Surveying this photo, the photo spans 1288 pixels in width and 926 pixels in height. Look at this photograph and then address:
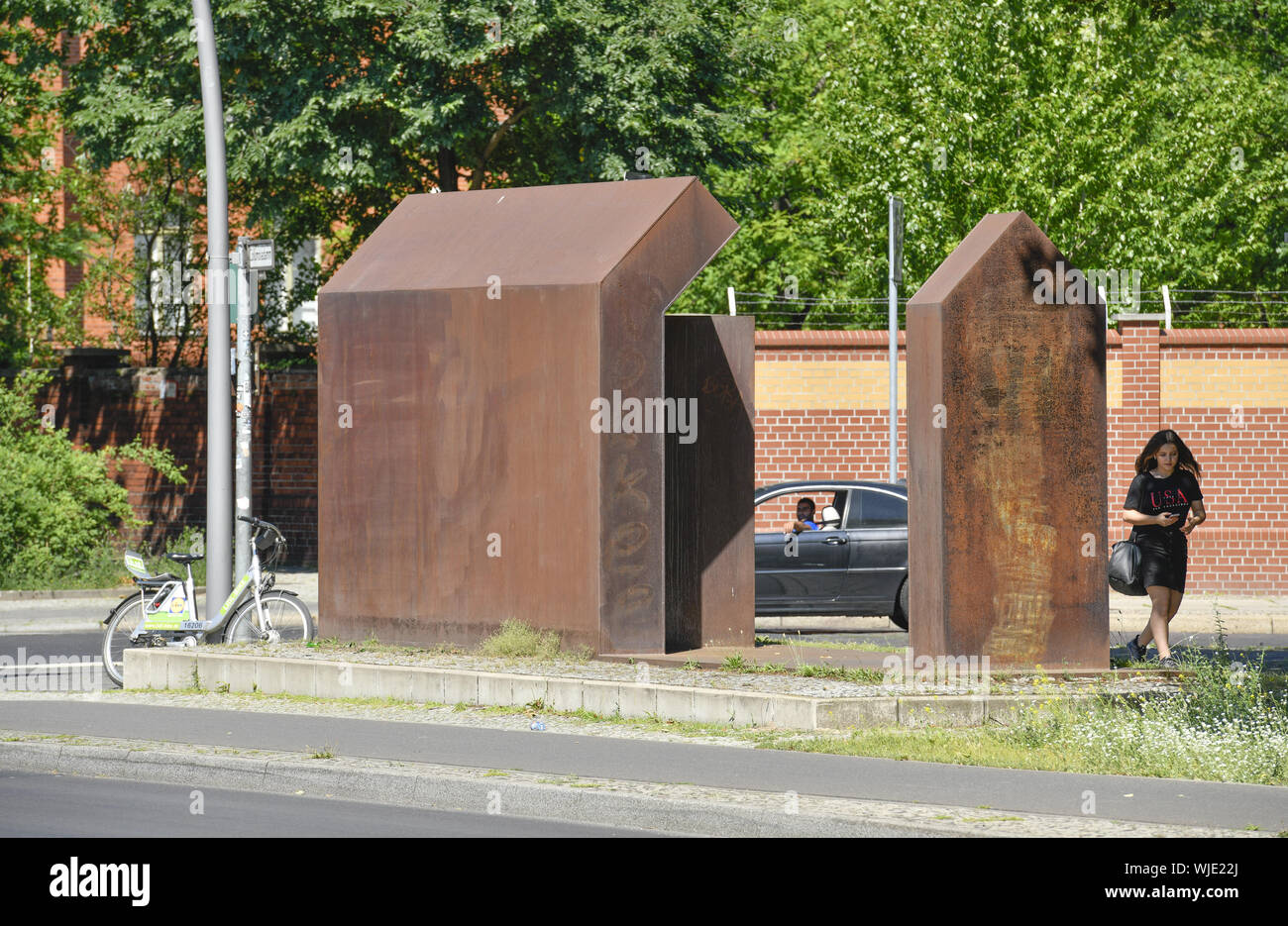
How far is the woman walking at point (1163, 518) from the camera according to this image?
12.3 m

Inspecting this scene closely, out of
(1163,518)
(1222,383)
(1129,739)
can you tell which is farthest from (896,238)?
(1129,739)

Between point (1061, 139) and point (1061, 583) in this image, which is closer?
point (1061, 583)

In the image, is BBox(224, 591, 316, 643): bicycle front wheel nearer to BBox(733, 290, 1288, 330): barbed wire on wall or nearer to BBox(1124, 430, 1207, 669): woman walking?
BBox(1124, 430, 1207, 669): woman walking

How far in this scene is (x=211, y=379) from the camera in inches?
549

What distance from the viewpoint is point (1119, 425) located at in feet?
70.6

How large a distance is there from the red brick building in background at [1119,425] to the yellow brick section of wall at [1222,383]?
12mm

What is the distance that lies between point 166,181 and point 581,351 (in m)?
18.3

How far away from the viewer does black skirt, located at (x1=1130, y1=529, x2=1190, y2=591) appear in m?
12.4

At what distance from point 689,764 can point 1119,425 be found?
1395 centimetres

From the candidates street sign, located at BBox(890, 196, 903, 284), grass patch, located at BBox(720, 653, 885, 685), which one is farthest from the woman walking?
street sign, located at BBox(890, 196, 903, 284)

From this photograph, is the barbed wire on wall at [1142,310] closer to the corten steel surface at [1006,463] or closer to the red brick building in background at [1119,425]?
the red brick building in background at [1119,425]
